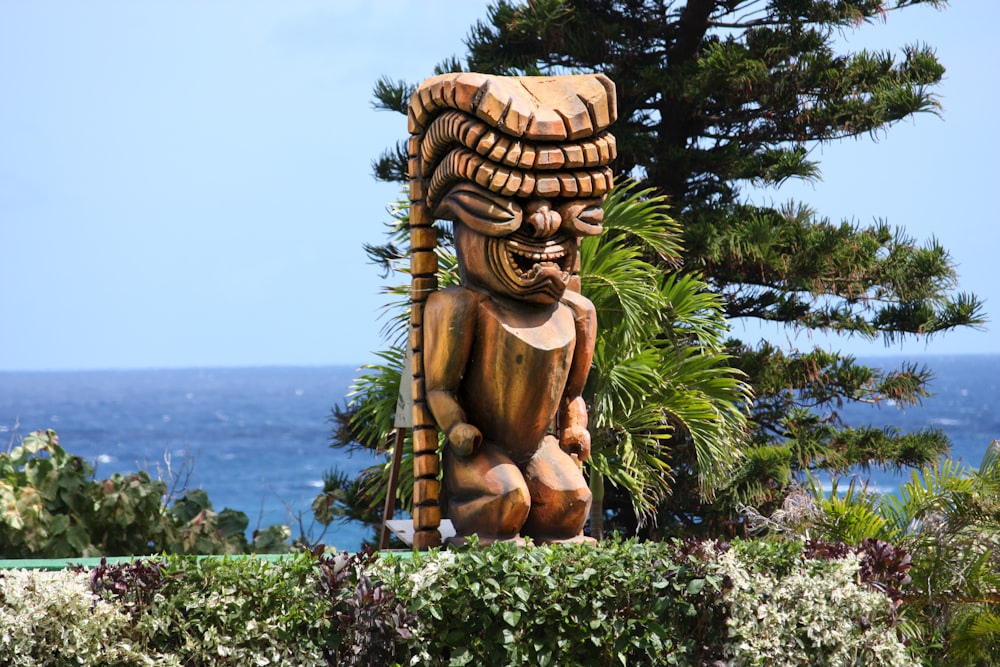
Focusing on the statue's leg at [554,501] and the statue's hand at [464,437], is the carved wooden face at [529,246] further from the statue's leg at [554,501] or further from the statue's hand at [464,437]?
the statue's leg at [554,501]

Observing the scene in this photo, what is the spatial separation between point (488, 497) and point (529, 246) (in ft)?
3.55

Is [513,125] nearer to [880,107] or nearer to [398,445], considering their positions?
[398,445]

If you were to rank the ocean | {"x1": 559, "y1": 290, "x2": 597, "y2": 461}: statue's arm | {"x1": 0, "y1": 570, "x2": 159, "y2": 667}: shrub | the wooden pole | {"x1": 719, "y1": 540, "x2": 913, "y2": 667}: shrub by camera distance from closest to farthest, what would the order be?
{"x1": 0, "y1": 570, "x2": 159, "y2": 667}: shrub → {"x1": 719, "y1": 540, "x2": 913, "y2": 667}: shrub → {"x1": 559, "y1": 290, "x2": 597, "y2": 461}: statue's arm → the wooden pole → the ocean

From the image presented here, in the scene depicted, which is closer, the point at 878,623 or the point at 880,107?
the point at 878,623

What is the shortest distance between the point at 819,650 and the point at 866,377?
286 inches

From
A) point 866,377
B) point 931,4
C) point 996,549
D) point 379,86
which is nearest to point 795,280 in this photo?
point 866,377

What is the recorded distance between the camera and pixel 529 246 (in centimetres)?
497

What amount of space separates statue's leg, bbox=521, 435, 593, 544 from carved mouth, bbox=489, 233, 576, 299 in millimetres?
760

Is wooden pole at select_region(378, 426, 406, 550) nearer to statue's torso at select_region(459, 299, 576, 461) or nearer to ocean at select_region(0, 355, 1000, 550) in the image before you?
statue's torso at select_region(459, 299, 576, 461)

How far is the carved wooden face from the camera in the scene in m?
4.94

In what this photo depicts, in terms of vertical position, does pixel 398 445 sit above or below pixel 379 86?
below

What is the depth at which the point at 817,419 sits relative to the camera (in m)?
11.7

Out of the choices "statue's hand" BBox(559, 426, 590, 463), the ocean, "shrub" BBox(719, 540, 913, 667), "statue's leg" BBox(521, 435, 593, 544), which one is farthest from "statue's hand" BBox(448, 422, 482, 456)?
the ocean

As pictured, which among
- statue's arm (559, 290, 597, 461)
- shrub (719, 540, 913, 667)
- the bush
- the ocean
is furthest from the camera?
the ocean
